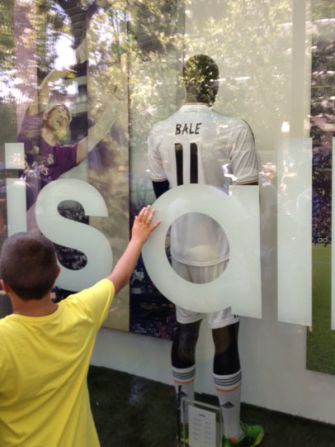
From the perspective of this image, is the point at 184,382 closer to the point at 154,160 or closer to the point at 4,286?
the point at 154,160

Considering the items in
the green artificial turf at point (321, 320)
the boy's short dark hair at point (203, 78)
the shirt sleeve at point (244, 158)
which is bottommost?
the green artificial turf at point (321, 320)

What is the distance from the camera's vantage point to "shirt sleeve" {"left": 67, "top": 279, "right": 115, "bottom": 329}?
145 cm

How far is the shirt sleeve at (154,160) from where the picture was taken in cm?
235

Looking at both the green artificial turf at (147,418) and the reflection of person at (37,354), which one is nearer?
the reflection of person at (37,354)

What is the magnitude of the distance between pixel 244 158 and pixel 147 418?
4.76ft

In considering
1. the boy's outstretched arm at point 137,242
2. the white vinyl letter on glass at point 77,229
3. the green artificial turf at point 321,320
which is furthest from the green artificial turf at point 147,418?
the boy's outstretched arm at point 137,242

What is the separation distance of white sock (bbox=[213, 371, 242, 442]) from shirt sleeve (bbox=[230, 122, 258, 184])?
0.92 metres

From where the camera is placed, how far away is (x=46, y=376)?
1.29 metres

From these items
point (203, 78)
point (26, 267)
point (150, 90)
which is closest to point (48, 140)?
point (150, 90)

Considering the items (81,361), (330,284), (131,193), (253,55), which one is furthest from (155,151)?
(81,361)

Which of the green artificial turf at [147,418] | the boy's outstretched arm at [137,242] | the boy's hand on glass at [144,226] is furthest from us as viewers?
the green artificial turf at [147,418]

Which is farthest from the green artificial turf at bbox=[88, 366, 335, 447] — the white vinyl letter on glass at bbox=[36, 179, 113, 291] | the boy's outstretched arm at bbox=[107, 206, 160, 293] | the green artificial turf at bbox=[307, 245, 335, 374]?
the boy's outstretched arm at bbox=[107, 206, 160, 293]

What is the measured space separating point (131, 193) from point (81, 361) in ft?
4.23

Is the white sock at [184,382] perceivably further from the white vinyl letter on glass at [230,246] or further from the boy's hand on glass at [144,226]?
the boy's hand on glass at [144,226]
